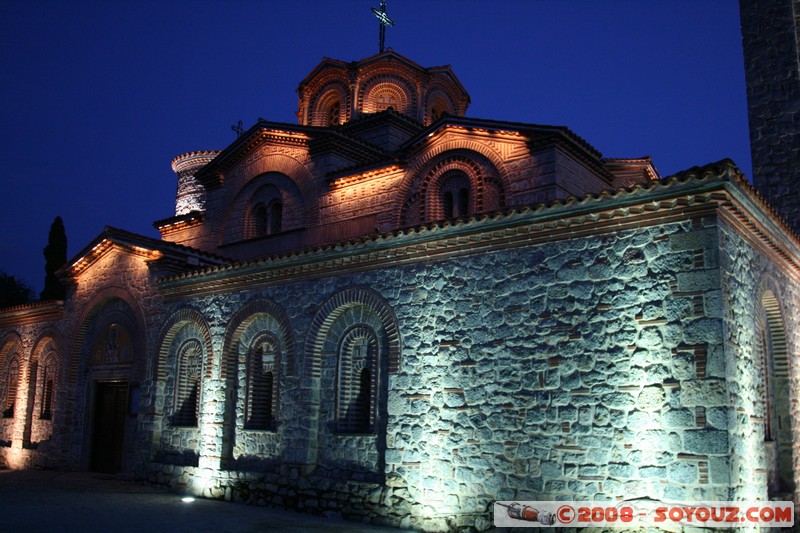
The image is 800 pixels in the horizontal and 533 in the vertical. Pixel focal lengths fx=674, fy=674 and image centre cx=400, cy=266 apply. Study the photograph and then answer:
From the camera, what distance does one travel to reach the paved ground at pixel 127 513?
9.20 meters

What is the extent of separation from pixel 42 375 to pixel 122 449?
4.25 m

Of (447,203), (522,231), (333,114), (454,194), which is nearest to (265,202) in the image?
(333,114)

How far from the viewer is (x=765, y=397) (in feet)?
30.5

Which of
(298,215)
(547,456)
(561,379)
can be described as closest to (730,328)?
(561,379)

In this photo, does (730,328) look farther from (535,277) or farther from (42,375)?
(42,375)

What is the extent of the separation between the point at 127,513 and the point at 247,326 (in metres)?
3.79

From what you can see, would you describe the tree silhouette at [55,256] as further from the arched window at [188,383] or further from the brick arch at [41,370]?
the arched window at [188,383]

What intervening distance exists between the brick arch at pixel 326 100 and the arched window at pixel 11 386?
420 inches

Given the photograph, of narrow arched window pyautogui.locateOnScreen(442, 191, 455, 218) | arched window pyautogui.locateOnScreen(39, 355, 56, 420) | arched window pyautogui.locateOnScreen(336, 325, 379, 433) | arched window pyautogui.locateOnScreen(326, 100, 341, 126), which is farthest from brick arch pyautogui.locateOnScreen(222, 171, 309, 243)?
arched window pyautogui.locateOnScreen(336, 325, 379, 433)

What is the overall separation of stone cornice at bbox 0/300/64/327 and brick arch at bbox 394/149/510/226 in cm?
912

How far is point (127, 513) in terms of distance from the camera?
33.7 ft

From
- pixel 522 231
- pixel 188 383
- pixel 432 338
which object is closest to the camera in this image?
pixel 522 231

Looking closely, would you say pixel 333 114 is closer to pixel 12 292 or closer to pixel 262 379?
pixel 262 379

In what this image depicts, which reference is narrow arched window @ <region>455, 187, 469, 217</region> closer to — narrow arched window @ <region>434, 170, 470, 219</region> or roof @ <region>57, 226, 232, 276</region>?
narrow arched window @ <region>434, 170, 470, 219</region>
